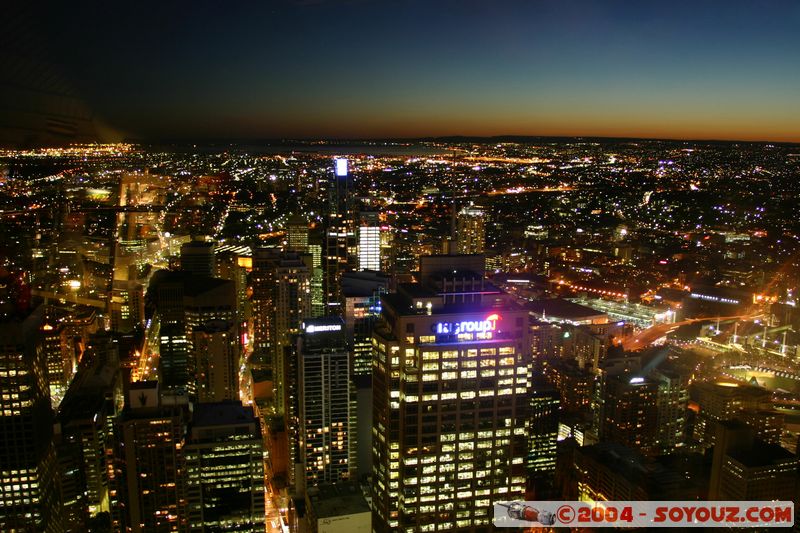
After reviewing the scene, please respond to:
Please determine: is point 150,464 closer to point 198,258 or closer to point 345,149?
point 345,149

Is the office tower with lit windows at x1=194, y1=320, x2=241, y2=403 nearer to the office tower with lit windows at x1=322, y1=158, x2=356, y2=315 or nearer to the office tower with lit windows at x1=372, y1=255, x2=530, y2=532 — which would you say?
the office tower with lit windows at x1=322, y1=158, x2=356, y2=315

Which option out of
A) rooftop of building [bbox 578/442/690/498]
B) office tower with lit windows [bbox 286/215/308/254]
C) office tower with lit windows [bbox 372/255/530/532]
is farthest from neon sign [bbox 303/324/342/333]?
office tower with lit windows [bbox 286/215/308/254]

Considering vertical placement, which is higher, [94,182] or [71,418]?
[94,182]

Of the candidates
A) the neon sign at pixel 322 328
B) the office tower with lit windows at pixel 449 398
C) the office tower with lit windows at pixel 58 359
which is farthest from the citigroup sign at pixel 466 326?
the office tower with lit windows at pixel 58 359

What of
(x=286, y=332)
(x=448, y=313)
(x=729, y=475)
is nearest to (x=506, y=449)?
(x=448, y=313)

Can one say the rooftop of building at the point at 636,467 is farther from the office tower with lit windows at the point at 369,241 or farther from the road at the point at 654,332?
the office tower with lit windows at the point at 369,241

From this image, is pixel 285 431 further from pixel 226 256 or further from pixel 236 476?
pixel 226 256
